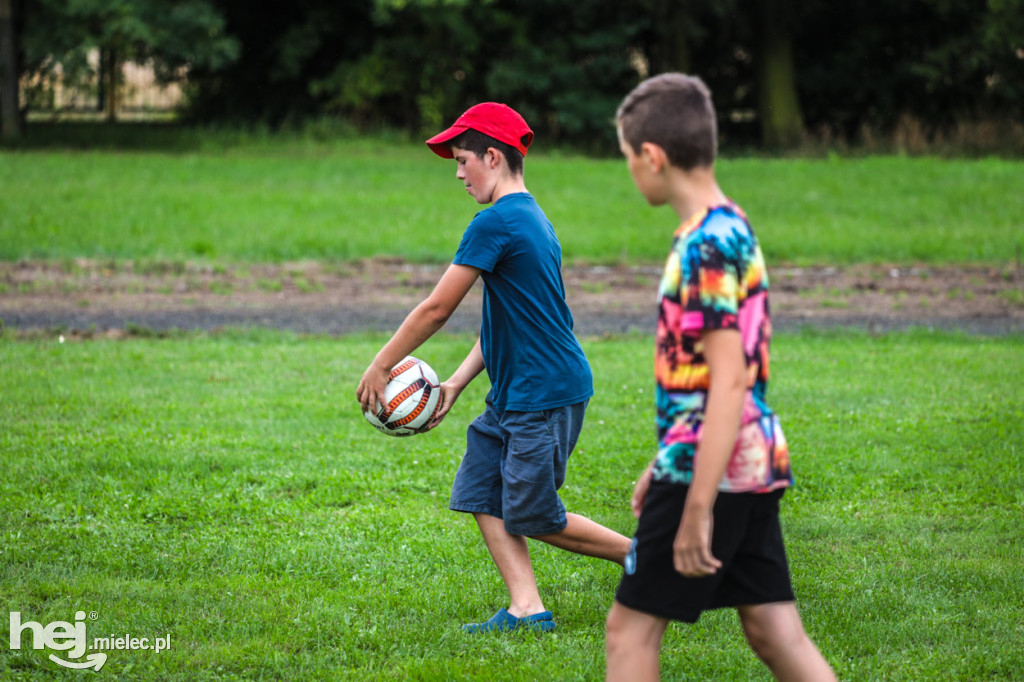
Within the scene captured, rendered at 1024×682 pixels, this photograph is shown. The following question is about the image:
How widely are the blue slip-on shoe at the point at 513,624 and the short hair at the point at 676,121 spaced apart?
207 cm

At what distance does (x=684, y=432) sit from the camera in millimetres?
2688

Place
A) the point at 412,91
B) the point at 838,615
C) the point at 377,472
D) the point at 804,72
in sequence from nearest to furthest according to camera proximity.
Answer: the point at 838,615 < the point at 377,472 < the point at 412,91 < the point at 804,72

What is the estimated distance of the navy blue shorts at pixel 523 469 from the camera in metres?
3.85

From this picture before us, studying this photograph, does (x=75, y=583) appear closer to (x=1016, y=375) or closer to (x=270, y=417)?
(x=270, y=417)

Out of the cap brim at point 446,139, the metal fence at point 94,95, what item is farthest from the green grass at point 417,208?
the cap brim at point 446,139

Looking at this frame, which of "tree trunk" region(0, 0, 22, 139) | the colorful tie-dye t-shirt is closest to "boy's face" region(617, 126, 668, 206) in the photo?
the colorful tie-dye t-shirt

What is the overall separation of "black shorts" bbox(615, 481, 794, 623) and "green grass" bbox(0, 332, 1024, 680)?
1143mm

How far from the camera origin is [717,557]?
2.71 m

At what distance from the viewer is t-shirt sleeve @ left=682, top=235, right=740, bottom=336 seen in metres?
2.55

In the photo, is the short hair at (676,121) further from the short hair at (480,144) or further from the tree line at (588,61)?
the tree line at (588,61)

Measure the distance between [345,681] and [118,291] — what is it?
9344 millimetres

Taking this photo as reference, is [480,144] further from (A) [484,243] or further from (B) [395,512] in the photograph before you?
(B) [395,512]

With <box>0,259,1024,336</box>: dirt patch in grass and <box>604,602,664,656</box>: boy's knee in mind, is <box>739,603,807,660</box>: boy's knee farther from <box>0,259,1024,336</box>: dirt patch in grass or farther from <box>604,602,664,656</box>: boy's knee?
<box>0,259,1024,336</box>: dirt patch in grass

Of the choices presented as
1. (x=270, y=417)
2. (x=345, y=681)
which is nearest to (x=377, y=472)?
(x=270, y=417)
